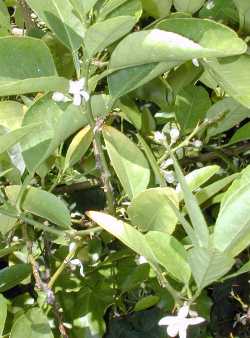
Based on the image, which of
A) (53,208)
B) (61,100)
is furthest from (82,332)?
(61,100)

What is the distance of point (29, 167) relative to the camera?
0.82m

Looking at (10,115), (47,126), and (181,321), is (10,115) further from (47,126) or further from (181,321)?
(181,321)

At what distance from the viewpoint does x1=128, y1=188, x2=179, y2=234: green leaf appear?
74 centimetres

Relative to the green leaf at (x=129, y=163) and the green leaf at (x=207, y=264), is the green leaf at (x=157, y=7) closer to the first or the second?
the green leaf at (x=129, y=163)

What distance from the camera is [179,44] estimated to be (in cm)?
59

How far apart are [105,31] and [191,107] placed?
465 millimetres

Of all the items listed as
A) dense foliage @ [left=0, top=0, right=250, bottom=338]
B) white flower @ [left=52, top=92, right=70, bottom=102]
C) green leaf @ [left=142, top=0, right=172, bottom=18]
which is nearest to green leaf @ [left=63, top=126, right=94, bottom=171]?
dense foliage @ [left=0, top=0, right=250, bottom=338]

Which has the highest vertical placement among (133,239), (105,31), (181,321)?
(105,31)

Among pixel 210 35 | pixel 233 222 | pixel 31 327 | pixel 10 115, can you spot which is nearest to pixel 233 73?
pixel 210 35

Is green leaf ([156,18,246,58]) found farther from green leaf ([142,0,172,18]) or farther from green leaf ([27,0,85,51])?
green leaf ([142,0,172,18])

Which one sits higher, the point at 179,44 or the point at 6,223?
the point at 179,44

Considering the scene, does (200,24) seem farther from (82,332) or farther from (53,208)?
(82,332)

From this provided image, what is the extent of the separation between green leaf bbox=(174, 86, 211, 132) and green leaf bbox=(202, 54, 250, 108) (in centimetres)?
29

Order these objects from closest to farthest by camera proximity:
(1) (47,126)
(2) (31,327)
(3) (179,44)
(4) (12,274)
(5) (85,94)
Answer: (3) (179,44), (5) (85,94), (1) (47,126), (2) (31,327), (4) (12,274)
